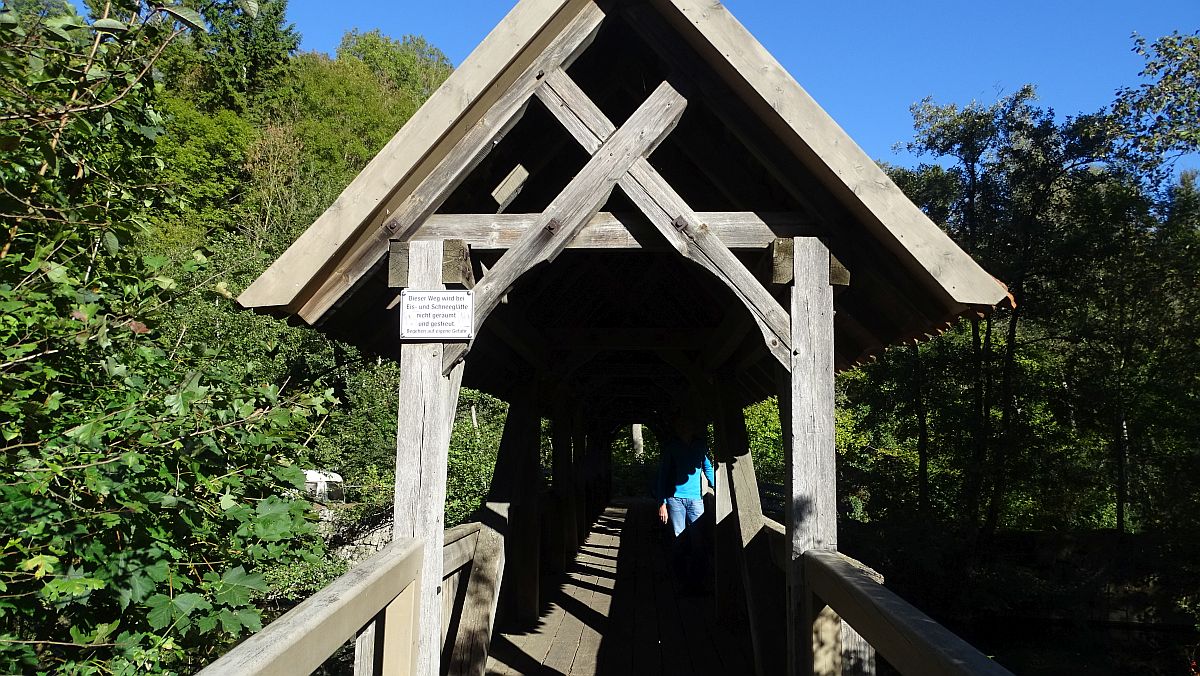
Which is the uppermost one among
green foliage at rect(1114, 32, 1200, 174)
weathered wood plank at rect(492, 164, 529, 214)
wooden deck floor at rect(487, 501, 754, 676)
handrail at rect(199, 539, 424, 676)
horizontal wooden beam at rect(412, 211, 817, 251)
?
green foliage at rect(1114, 32, 1200, 174)

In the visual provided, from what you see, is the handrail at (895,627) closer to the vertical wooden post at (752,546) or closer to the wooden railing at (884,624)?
the wooden railing at (884,624)

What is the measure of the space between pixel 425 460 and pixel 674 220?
1454mm

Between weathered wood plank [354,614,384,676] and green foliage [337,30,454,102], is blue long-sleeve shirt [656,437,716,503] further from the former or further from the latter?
green foliage [337,30,454,102]

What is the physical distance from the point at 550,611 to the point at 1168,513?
13118 mm

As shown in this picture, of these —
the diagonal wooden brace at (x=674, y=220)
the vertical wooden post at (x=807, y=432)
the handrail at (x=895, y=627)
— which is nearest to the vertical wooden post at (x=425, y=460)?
the diagonal wooden brace at (x=674, y=220)

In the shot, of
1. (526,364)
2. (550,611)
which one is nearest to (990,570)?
(550,611)

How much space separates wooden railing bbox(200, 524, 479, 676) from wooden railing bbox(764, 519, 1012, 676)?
137cm

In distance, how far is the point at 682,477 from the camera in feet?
24.6

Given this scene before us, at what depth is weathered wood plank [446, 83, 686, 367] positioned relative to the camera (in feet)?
12.2

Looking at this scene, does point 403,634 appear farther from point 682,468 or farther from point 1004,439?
point 1004,439

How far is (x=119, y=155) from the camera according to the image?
3.22m

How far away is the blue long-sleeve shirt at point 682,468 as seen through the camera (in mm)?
7340

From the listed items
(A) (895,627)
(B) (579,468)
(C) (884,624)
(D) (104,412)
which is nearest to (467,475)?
(B) (579,468)

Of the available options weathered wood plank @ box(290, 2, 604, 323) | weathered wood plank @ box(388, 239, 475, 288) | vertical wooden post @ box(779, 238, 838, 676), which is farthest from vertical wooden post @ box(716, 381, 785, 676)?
weathered wood plank @ box(290, 2, 604, 323)
